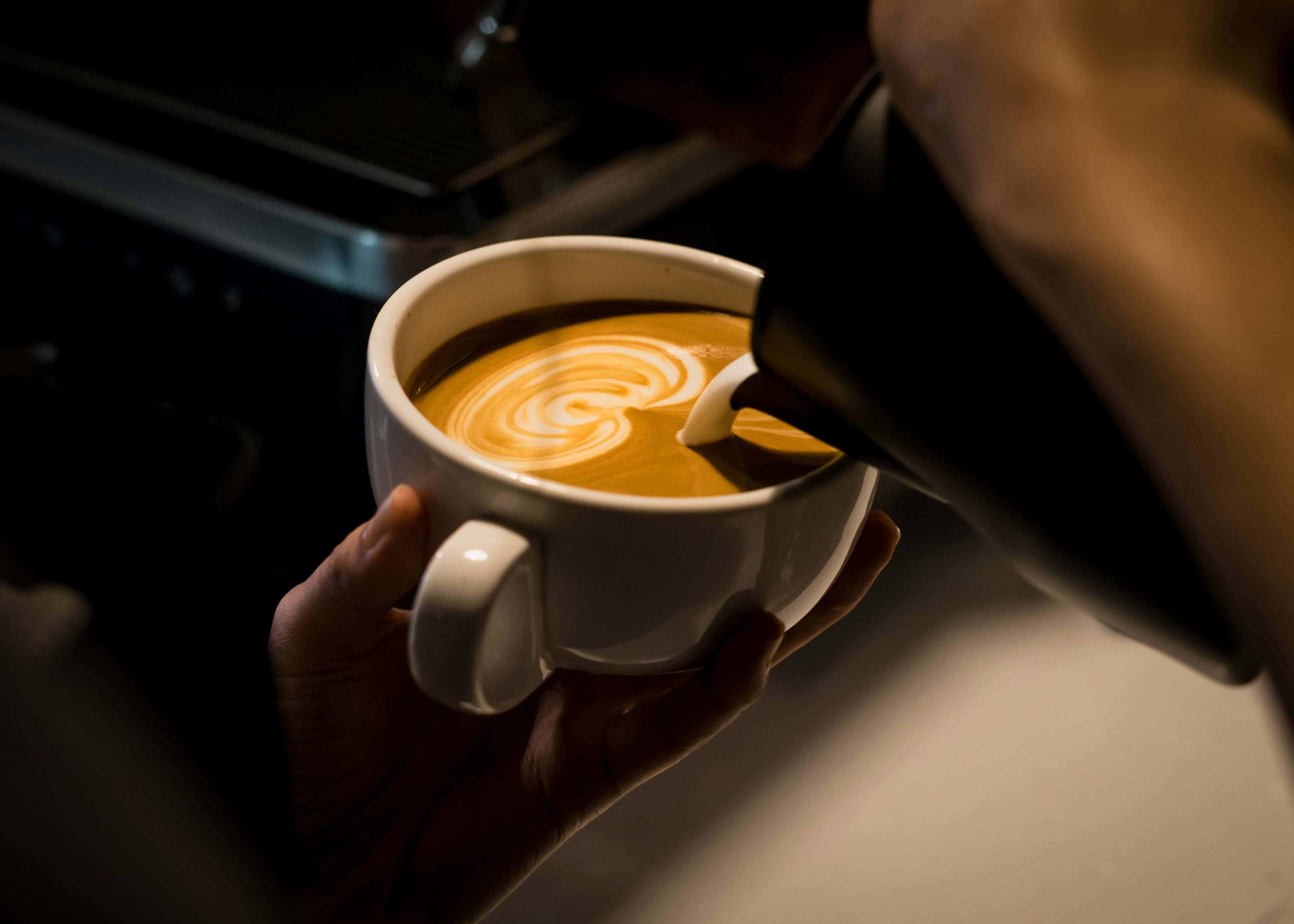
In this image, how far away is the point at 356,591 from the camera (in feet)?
1.37

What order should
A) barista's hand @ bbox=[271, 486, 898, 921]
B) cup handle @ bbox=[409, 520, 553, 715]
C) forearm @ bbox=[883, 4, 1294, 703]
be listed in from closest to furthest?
1. forearm @ bbox=[883, 4, 1294, 703]
2. cup handle @ bbox=[409, 520, 553, 715]
3. barista's hand @ bbox=[271, 486, 898, 921]

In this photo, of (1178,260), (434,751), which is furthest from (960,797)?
(1178,260)

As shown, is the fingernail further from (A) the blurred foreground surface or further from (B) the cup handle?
(A) the blurred foreground surface

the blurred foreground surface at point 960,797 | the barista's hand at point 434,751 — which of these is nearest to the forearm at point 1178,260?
the barista's hand at point 434,751

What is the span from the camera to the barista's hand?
454 mm

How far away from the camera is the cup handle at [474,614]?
1.01ft

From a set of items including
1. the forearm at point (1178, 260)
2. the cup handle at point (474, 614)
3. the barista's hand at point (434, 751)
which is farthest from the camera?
the barista's hand at point (434, 751)

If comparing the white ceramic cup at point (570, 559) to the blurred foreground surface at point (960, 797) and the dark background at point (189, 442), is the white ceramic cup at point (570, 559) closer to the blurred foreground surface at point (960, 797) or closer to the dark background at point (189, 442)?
the dark background at point (189, 442)

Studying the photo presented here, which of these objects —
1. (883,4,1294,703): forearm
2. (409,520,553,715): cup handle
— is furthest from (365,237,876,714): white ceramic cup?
(883,4,1294,703): forearm

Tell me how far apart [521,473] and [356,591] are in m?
0.12

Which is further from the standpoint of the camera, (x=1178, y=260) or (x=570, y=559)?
(x=570, y=559)

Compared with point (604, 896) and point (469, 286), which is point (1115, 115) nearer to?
point (469, 286)

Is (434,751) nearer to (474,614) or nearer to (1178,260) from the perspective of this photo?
(474,614)

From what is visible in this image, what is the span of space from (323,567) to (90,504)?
9 cm
